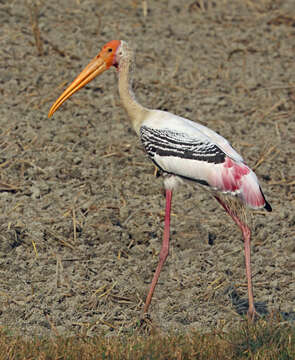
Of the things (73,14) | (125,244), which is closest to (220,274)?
(125,244)

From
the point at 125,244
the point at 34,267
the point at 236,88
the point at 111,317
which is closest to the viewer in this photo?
the point at 111,317

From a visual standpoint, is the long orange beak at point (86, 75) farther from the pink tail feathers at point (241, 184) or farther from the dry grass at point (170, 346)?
the dry grass at point (170, 346)

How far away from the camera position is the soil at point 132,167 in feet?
18.2

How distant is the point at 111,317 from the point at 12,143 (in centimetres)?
255

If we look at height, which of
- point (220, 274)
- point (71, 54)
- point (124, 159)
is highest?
point (71, 54)

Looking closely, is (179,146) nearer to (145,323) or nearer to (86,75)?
(86,75)

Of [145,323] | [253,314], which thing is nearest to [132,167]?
[145,323]

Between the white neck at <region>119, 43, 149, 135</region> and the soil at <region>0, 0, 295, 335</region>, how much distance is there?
98 cm

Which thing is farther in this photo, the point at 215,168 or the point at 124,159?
the point at 124,159

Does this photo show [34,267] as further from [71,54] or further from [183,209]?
[71,54]

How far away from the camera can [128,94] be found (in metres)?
5.83

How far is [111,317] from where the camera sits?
17.5 ft

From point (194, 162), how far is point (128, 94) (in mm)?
746

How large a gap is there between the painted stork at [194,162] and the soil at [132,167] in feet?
1.28
